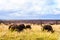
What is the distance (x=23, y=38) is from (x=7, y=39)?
0.83m

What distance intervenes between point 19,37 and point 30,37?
59 cm

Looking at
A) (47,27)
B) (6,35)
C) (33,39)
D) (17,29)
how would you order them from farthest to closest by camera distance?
(47,27) < (17,29) < (6,35) < (33,39)

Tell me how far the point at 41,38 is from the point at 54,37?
0.75 metres

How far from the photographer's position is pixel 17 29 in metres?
15.6

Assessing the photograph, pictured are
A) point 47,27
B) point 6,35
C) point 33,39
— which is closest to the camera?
point 33,39

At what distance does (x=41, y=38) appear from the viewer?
12.8m

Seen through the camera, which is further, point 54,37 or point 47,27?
point 47,27

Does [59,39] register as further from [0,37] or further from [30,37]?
[0,37]

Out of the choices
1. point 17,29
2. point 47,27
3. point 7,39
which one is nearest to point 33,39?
point 7,39

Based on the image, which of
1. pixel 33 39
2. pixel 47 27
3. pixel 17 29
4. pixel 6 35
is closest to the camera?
pixel 33 39

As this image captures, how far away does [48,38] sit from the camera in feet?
41.9

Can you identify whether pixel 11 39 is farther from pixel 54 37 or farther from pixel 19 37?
pixel 54 37

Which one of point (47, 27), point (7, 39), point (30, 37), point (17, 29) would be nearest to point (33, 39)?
point (30, 37)

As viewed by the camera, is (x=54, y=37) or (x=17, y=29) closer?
A: (x=54, y=37)
